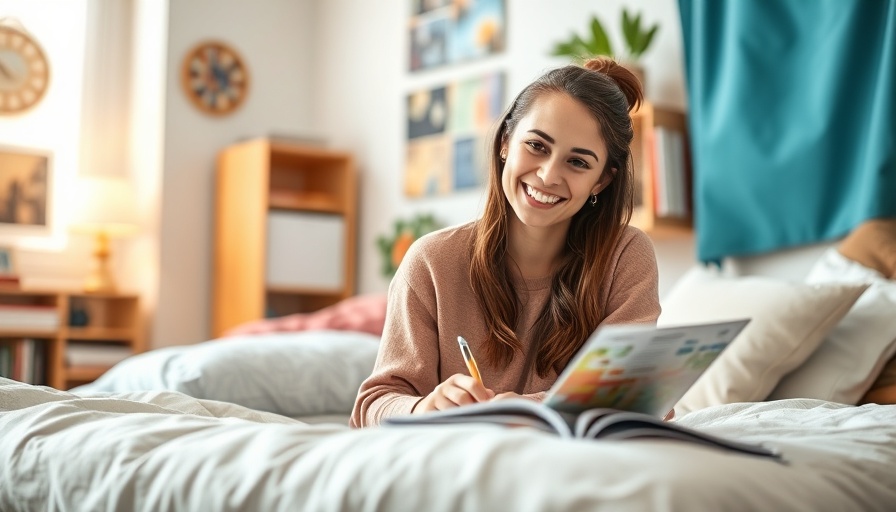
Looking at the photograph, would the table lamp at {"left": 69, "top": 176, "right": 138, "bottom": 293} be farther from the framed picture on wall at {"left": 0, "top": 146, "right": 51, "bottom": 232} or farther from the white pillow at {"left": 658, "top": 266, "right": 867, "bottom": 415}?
the white pillow at {"left": 658, "top": 266, "right": 867, "bottom": 415}

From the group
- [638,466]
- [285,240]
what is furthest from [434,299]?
[285,240]

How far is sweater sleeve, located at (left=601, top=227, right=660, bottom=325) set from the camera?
170cm

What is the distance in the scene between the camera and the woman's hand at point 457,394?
1.33 m

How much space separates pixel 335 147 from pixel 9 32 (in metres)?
1.48

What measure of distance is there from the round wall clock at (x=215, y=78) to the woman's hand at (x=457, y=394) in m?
3.58

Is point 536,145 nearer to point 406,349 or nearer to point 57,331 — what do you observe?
point 406,349

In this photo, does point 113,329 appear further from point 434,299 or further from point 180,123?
point 434,299

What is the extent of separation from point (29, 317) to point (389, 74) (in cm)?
179

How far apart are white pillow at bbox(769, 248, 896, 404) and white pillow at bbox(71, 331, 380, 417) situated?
1.04 meters

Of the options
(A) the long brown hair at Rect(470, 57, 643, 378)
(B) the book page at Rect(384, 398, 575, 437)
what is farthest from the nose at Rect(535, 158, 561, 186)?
(B) the book page at Rect(384, 398, 575, 437)

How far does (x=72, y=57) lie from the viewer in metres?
4.78

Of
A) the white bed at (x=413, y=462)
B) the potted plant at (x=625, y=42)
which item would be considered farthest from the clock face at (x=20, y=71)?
the white bed at (x=413, y=462)

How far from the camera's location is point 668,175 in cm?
321

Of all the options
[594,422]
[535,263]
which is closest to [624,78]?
[535,263]
